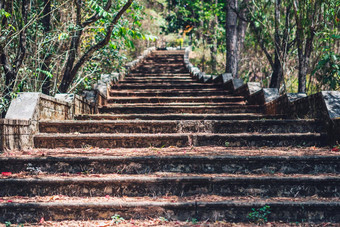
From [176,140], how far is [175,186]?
115cm

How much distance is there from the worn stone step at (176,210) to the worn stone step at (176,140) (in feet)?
4.53

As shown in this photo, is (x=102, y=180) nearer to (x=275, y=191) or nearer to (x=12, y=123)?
(x=12, y=123)

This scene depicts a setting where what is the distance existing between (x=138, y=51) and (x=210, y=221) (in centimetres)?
1959

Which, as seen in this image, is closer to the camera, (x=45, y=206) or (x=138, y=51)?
→ (x=45, y=206)

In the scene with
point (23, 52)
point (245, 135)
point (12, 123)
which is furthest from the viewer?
point (23, 52)

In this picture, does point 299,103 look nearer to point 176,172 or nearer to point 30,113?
point 176,172

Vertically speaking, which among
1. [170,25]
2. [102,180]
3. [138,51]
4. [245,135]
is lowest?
[102,180]

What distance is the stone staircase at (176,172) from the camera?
304 centimetres

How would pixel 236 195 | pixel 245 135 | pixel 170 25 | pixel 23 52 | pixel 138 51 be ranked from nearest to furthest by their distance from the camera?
pixel 236 195 → pixel 245 135 → pixel 23 52 → pixel 138 51 → pixel 170 25

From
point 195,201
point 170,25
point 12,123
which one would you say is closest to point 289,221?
point 195,201

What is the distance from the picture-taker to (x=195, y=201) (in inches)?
122

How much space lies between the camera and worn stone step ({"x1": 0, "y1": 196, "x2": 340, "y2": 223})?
9.84 ft

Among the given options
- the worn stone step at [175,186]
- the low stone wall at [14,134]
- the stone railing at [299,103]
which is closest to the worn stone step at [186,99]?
the stone railing at [299,103]

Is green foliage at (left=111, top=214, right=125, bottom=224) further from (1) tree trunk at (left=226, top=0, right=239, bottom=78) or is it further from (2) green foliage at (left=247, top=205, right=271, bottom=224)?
(1) tree trunk at (left=226, top=0, right=239, bottom=78)
